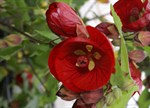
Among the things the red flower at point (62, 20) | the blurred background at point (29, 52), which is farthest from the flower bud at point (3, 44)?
the red flower at point (62, 20)

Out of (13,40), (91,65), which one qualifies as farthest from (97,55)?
(13,40)

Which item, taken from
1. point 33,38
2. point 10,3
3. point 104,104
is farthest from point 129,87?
point 10,3

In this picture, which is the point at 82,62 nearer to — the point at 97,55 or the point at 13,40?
the point at 97,55

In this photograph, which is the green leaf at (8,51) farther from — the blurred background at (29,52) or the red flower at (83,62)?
the red flower at (83,62)

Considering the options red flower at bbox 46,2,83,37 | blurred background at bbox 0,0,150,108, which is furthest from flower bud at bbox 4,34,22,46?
red flower at bbox 46,2,83,37

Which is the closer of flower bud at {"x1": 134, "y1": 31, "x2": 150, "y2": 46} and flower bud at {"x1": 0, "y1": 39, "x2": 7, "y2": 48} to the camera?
flower bud at {"x1": 134, "y1": 31, "x2": 150, "y2": 46}

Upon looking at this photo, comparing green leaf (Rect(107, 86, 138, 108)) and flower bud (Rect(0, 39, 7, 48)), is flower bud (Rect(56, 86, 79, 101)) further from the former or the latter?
flower bud (Rect(0, 39, 7, 48))
